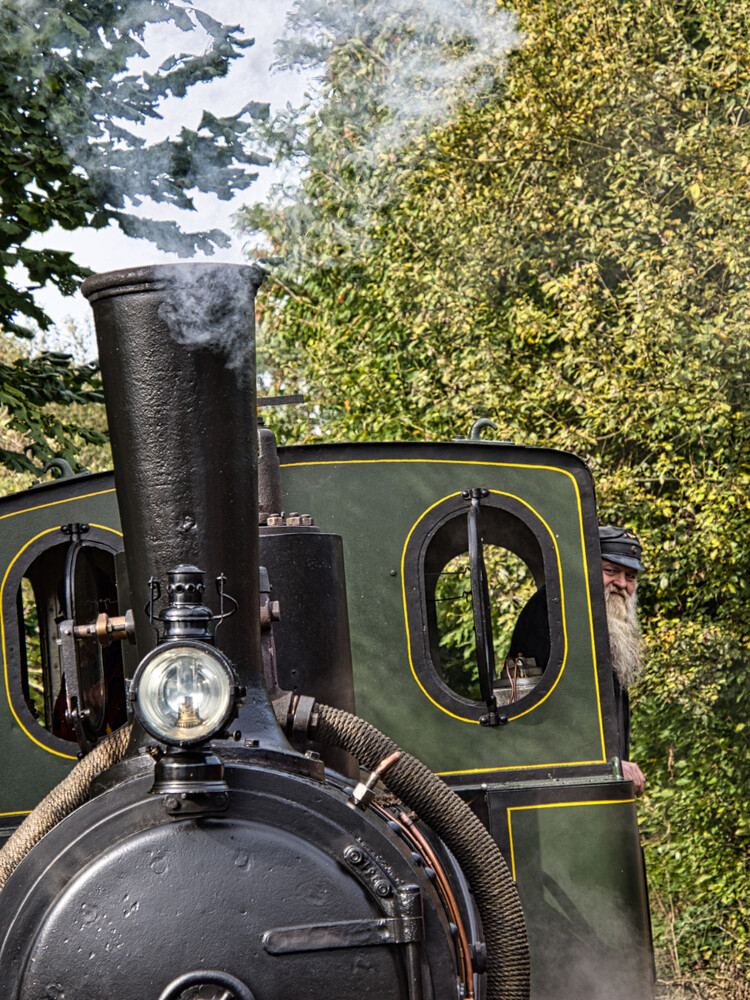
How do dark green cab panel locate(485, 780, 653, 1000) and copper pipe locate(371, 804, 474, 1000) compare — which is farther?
dark green cab panel locate(485, 780, 653, 1000)

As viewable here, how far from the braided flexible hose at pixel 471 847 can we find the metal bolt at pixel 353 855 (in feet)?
1.36

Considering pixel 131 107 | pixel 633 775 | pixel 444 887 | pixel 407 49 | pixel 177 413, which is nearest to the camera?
pixel 177 413

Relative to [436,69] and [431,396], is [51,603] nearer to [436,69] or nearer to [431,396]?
[436,69]

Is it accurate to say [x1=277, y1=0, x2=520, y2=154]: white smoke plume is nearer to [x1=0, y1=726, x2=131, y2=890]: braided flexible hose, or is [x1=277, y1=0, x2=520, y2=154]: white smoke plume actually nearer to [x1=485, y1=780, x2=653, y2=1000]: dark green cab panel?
[x1=0, y1=726, x2=131, y2=890]: braided flexible hose

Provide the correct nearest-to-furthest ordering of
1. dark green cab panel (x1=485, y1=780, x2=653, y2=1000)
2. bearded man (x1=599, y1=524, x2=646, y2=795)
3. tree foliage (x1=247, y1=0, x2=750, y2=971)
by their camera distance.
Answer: dark green cab panel (x1=485, y1=780, x2=653, y2=1000) → bearded man (x1=599, y1=524, x2=646, y2=795) → tree foliage (x1=247, y1=0, x2=750, y2=971)

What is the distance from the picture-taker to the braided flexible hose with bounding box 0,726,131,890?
258cm

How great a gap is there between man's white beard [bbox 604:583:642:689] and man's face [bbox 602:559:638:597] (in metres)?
0.01

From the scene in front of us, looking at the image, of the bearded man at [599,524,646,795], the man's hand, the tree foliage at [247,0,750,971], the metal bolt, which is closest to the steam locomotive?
the metal bolt

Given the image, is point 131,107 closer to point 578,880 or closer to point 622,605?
point 578,880

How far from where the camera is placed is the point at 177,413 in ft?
7.74

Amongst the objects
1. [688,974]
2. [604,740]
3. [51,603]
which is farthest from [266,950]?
[688,974]

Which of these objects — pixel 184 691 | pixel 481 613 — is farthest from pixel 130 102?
pixel 481 613

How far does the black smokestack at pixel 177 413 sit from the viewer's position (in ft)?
7.75

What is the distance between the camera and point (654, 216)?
841cm
